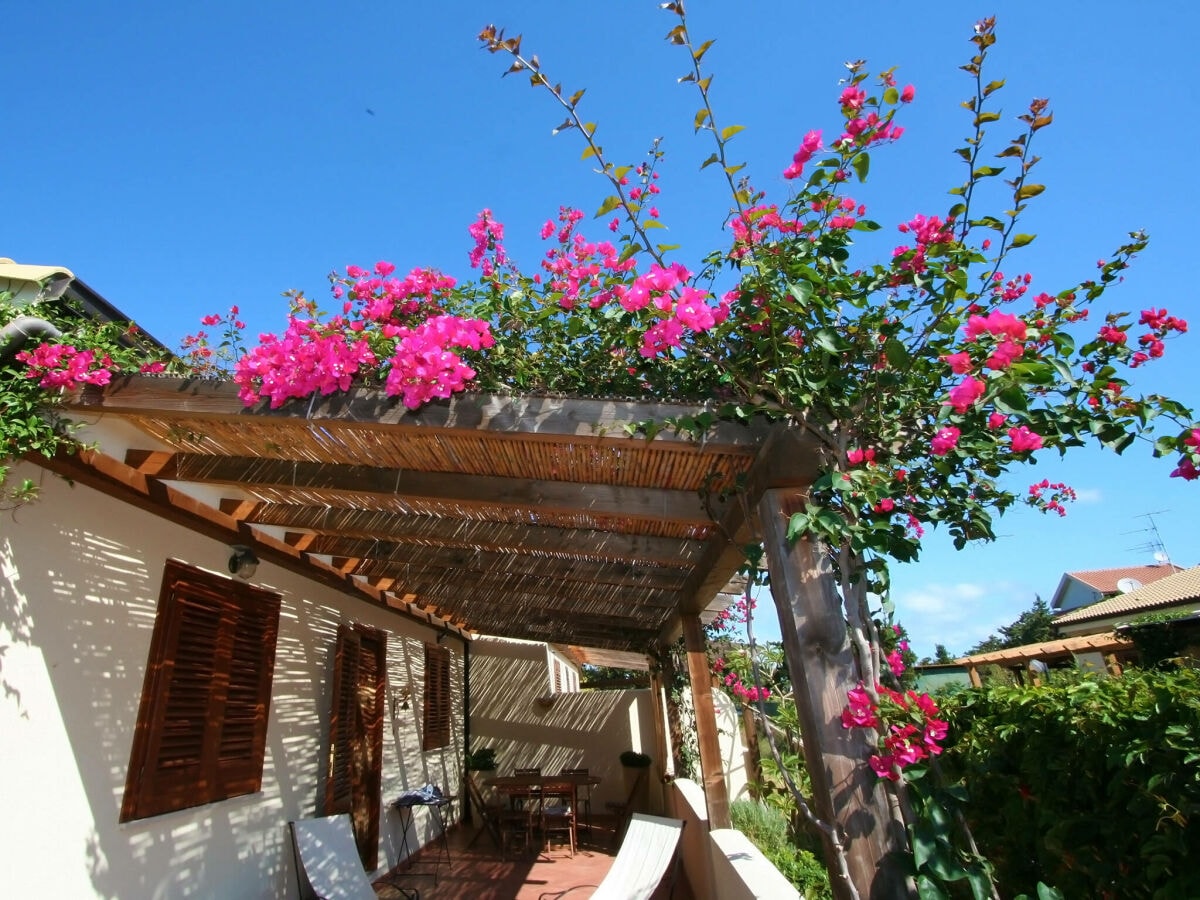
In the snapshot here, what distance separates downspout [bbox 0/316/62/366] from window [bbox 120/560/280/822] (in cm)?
158

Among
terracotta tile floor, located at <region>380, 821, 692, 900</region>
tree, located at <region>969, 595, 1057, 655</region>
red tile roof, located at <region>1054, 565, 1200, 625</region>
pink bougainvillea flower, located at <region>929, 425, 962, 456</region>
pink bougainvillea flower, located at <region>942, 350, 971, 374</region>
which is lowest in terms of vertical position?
terracotta tile floor, located at <region>380, 821, 692, 900</region>

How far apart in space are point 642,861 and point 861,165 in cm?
471

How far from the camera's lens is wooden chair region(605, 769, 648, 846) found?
8.43m

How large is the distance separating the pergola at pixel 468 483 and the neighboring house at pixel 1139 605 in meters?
18.7

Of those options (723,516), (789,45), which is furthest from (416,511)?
(789,45)

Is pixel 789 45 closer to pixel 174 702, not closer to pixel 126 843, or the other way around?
pixel 174 702

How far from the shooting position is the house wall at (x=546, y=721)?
32.6 ft

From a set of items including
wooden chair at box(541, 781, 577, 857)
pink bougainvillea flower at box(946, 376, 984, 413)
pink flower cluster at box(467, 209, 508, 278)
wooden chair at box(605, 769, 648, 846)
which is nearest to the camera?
pink bougainvillea flower at box(946, 376, 984, 413)

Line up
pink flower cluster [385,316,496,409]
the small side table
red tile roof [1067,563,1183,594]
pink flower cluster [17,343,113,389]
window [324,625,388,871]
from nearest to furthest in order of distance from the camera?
pink flower cluster [385,316,496,409] < pink flower cluster [17,343,113,389] < window [324,625,388,871] < the small side table < red tile roof [1067,563,1183,594]

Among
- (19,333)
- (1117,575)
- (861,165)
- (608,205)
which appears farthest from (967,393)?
Result: (1117,575)

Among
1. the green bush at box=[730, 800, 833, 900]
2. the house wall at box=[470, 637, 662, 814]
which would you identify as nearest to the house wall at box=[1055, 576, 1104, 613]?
the house wall at box=[470, 637, 662, 814]

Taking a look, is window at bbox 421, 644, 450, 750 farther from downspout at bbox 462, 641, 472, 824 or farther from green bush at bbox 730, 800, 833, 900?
green bush at bbox 730, 800, 833, 900

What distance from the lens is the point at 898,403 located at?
6.27ft

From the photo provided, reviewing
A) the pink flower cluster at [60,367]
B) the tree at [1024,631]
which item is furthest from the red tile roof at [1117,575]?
the pink flower cluster at [60,367]
